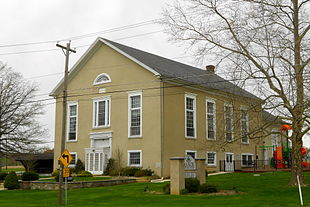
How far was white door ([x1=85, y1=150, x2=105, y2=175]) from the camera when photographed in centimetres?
3441

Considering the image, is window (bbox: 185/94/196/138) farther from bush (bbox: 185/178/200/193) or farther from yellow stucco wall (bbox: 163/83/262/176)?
bush (bbox: 185/178/200/193)

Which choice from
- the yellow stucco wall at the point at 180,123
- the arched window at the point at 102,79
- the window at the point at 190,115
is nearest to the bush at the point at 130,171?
the yellow stucco wall at the point at 180,123

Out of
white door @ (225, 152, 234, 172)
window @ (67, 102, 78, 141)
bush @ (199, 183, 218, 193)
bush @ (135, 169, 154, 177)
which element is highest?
window @ (67, 102, 78, 141)

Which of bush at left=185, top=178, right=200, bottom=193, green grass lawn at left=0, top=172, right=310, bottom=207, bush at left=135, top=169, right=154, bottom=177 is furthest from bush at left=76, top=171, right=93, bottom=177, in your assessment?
bush at left=185, top=178, right=200, bottom=193

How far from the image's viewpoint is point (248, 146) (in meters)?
A: 42.2

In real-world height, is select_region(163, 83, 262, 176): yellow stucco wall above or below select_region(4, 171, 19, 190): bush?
above

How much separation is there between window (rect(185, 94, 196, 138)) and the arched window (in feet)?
23.2

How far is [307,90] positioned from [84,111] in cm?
2220

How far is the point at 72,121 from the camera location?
3834cm

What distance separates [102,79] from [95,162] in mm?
7301

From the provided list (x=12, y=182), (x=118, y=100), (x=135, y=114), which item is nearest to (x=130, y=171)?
(x=135, y=114)

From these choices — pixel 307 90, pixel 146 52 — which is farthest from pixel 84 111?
pixel 307 90

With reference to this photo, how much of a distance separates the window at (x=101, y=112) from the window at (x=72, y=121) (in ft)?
8.39

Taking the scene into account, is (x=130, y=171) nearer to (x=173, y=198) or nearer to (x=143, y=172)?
(x=143, y=172)
